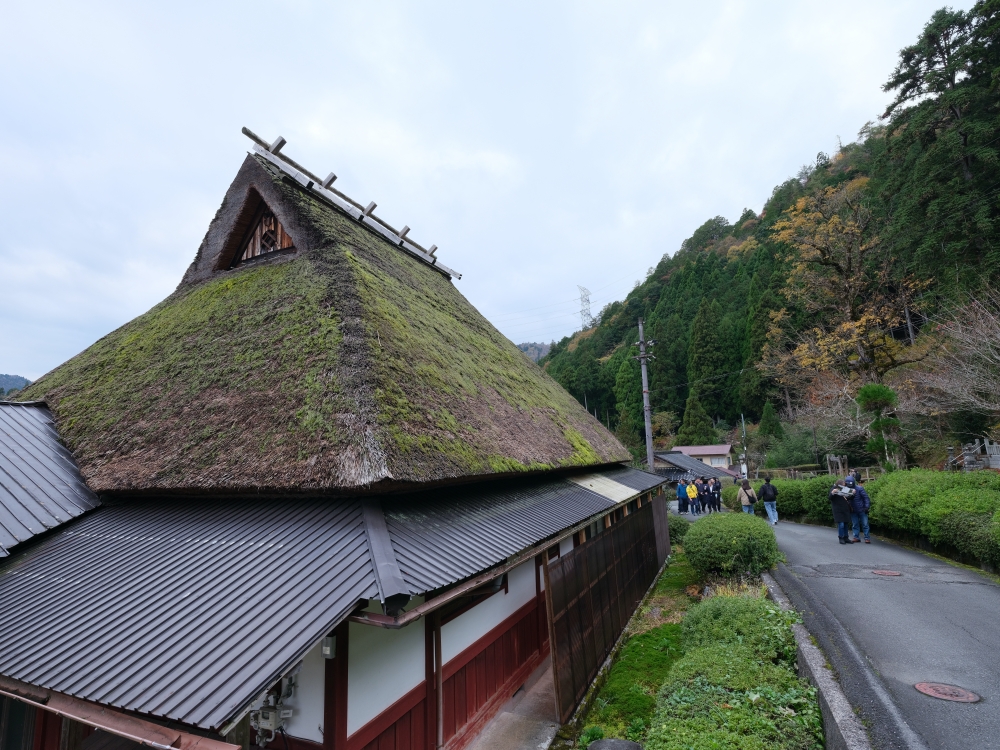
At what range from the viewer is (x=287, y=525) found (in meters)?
3.85

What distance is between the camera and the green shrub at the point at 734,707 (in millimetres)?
3234

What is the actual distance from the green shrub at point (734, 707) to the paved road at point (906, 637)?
0.42 meters

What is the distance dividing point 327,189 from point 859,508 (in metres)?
13.2

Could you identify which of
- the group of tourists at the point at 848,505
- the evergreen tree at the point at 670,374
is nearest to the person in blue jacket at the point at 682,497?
the group of tourists at the point at 848,505

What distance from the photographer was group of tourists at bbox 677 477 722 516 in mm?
16906

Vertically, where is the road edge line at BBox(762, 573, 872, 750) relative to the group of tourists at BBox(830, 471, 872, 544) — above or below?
below

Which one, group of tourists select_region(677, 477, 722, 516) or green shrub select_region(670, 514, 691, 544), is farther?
group of tourists select_region(677, 477, 722, 516)

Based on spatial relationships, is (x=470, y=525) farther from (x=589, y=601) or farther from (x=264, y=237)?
(x=264, y=237)

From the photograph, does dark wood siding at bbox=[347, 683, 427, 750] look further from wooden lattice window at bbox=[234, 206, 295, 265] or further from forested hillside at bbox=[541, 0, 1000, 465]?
forested hillside at bbox=[541, 0, 1000, 465]

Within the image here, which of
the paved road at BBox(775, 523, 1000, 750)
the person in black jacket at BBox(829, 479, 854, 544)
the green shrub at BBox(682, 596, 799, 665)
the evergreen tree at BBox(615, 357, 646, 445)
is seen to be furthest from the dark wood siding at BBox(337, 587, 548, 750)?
the evergreen tree at BBox(615, 357, 646, 445)

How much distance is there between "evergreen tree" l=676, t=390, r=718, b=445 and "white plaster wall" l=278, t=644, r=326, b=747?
38.8m

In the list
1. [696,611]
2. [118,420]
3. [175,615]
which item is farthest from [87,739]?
[696,611]

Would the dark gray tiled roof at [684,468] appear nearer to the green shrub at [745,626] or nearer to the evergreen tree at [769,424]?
the evergreen tree at [769,424]

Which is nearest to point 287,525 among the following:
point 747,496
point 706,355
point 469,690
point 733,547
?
point 469,690
